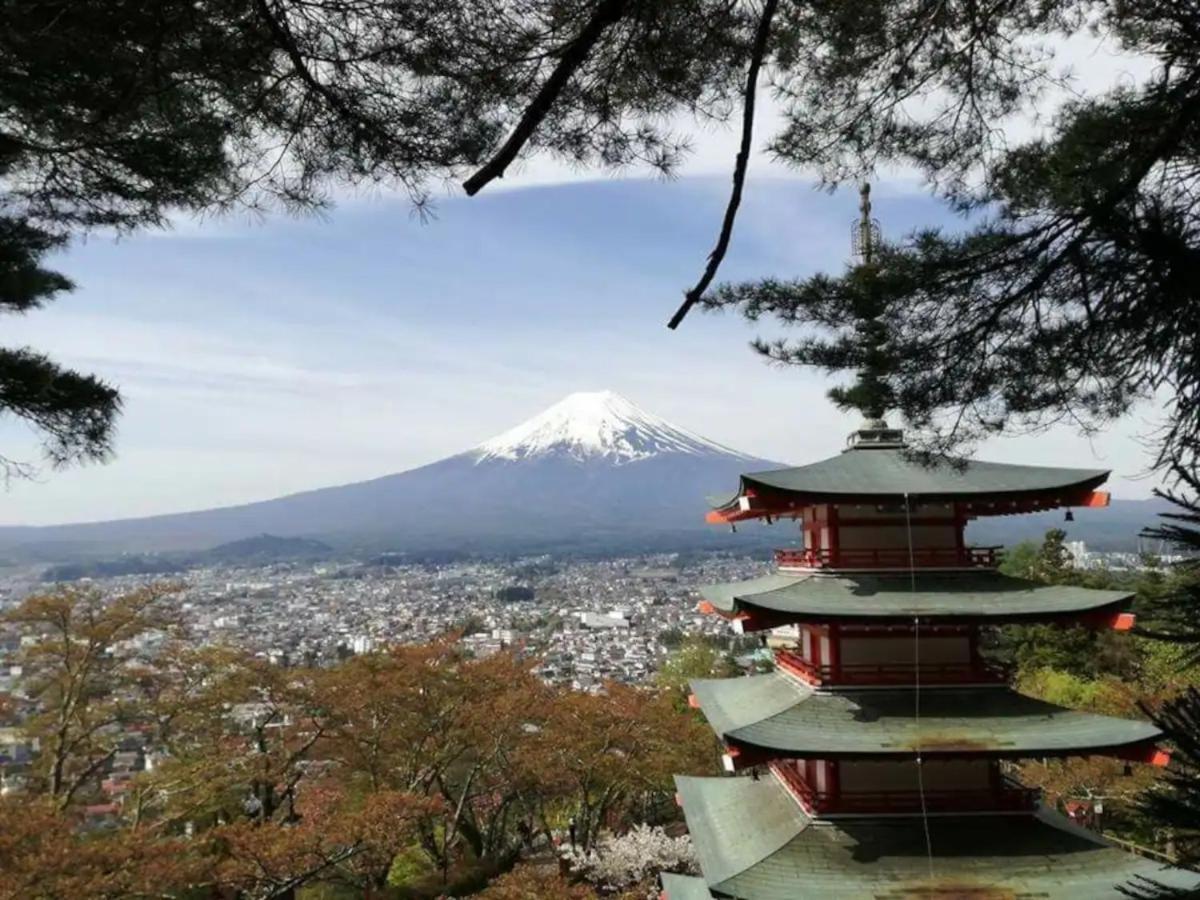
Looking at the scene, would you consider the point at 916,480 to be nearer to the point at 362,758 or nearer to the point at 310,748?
the point at 362,758

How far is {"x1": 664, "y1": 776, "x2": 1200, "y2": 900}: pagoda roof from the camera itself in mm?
6129

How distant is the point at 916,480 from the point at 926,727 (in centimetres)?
202

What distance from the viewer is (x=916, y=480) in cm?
756

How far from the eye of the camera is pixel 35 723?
1346cm

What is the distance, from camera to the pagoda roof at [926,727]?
6582mm

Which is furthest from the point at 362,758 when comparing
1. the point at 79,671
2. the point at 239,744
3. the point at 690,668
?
the point at 690,668

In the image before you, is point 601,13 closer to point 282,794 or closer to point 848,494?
point 848,494

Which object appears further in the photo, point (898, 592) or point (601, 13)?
point (898, 592)

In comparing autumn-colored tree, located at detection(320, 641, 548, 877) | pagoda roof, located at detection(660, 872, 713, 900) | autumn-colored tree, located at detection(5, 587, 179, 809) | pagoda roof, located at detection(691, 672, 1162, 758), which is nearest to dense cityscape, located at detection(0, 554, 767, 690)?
autumn-colored tree, located at detection(5, 587, 179, 809)

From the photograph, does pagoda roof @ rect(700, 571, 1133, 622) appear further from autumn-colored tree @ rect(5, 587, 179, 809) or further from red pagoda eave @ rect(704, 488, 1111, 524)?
autumn-colored tree @ rect(5, 587, 179, 809)

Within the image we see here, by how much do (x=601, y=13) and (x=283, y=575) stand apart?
112702mm

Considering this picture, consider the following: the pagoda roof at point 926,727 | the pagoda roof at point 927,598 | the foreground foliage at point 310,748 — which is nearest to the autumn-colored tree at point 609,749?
the foreground foliage at point 310,748

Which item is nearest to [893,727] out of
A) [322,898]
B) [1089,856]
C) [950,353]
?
[1089,856]

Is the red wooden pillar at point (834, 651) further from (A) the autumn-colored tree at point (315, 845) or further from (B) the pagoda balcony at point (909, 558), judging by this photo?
(A) the autumn-colored tree at point (315, 845)
